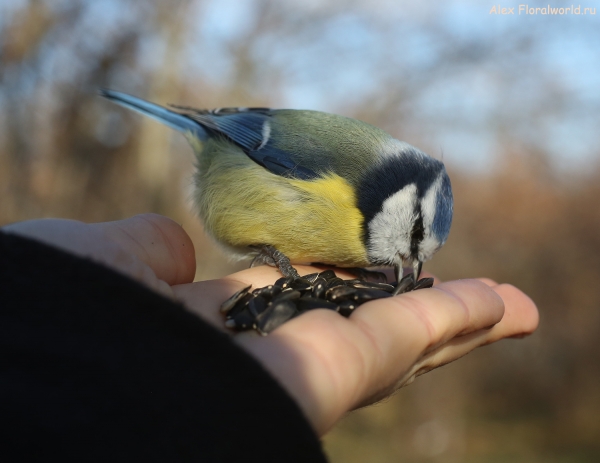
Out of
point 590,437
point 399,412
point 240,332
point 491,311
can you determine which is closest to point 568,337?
point 590,437

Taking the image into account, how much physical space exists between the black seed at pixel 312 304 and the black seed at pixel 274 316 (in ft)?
0.23

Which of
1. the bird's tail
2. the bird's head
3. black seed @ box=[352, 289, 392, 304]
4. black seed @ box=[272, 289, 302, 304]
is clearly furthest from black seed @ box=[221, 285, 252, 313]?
the bird's tail

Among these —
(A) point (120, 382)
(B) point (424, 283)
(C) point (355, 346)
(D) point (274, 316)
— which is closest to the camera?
(A) point (120, 382)

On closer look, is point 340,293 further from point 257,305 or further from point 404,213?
point 404,213

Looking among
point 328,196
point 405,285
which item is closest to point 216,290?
point 328,196

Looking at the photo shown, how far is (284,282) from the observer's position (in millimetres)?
1883

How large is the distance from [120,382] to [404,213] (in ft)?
4.34

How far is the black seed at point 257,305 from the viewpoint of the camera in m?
1.47

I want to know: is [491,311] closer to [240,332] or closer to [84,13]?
[240,332]

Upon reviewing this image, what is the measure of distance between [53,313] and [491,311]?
1.25 metres

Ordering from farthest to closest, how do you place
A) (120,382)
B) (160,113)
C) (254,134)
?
1. (160,113)
2. (254,134)
3. (120,382)

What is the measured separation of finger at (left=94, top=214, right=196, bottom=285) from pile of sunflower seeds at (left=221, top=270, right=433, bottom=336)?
9.7 inches

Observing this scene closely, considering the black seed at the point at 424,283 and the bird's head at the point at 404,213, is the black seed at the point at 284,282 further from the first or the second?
the black seed at the point at 424,283

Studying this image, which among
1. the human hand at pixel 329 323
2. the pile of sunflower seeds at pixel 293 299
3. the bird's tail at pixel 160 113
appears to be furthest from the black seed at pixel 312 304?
the bird's tail at pixel 160 113
